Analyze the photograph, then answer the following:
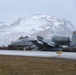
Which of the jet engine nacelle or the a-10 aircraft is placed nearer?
the jet engine nacelle

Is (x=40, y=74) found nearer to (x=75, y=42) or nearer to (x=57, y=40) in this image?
(x=75, y=42)

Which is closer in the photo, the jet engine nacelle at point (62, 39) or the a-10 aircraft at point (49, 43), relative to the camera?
the jet engine nacelle at point (62, 39)

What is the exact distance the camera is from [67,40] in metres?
81.8

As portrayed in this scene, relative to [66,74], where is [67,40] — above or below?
above

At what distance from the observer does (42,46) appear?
88.6 metres

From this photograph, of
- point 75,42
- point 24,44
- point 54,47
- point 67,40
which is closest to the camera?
point 75,42

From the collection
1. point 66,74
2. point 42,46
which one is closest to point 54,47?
point 42,46

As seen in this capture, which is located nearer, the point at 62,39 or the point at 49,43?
the point at 62,39

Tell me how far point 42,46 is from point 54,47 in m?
3.41

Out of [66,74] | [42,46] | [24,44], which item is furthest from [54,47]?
[66,74]

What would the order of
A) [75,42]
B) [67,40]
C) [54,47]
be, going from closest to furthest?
[75,42] < [67,40] < [54,47]

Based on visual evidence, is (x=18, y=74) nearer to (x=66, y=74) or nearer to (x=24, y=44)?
(x=66, y=74)

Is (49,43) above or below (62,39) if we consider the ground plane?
below

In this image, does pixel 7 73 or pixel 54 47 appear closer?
pixel 7 73
